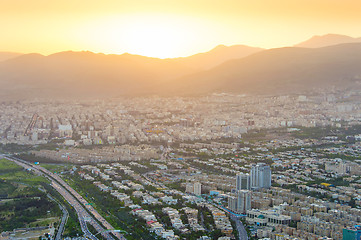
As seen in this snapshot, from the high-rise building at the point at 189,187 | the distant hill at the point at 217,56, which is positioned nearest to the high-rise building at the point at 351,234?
the high-rise building at the point at 189,187

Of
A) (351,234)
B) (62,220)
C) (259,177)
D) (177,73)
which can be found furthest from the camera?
(177,73)

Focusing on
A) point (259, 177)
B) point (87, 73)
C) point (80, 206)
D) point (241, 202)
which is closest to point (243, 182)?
point (259, 177)

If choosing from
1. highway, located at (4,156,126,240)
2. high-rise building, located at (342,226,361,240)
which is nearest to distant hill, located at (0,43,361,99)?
highway, located at (4,156,126,240)

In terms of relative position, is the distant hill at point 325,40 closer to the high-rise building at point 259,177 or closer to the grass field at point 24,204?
the high-rise building at point 259,177

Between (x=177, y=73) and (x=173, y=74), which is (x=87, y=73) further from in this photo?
(x=177, y=73)

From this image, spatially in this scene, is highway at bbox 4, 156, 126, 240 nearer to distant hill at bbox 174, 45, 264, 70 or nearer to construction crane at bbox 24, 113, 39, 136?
construction crane at bbox 24, 113, 39, 136

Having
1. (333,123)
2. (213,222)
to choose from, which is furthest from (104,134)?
(213,222)
